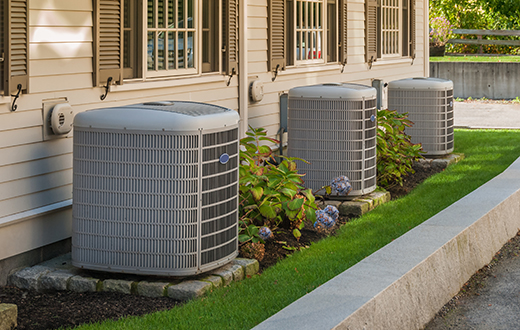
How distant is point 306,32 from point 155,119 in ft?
16.0

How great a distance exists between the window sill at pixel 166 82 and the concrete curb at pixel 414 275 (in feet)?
7.65

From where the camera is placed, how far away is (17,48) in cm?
459

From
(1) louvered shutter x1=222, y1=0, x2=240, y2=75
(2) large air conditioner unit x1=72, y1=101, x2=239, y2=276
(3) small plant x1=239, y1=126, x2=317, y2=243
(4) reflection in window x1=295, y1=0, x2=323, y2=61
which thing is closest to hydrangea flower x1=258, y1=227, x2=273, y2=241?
(3) small plant x1=239, y1=126, x2=317, y2=243

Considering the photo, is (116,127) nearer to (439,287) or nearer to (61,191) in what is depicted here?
(61,191)

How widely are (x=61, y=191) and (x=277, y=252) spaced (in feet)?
5.38

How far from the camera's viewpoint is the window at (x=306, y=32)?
26.6 ft

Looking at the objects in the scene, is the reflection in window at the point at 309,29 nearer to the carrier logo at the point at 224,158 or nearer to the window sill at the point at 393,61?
the window sill at the point at 393,61

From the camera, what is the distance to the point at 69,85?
5090mm

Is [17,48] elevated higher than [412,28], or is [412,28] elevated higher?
[412,28]

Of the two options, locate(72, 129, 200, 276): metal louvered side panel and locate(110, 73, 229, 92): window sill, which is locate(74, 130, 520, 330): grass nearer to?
locate(72, 129, 200, 276): metal louvered side panel

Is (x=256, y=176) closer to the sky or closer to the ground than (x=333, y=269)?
closer to the sky

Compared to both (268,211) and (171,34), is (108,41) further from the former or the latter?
(268,211)

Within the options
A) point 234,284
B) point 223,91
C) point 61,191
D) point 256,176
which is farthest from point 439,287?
point 223,91

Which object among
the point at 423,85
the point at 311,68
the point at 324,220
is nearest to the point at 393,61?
the point at 423,85
